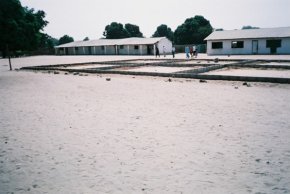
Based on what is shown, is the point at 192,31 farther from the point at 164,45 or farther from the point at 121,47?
the point at 121,47

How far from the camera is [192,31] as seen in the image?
67.4 metres

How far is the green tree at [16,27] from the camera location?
49.3m

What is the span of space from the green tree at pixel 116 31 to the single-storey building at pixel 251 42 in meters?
46.7

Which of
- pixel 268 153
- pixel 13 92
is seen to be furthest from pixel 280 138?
pixel 13 92

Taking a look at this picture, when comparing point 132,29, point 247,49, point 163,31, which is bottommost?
point 247,49

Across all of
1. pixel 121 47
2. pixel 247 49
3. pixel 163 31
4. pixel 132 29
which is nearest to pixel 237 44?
pixel 247 49

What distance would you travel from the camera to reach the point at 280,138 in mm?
5613

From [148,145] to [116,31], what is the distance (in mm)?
84070

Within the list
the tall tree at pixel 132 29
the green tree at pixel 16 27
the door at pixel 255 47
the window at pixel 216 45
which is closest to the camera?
the door at pixel 255 47

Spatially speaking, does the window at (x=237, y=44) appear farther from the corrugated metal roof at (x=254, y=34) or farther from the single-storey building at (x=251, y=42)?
the corrugated metal roof at (x=254, y=34)

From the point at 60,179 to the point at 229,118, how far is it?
15.3 feet

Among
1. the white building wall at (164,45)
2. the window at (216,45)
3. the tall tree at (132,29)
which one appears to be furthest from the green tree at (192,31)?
the tall tree at (132,29)

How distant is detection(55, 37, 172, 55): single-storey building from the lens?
54.5 metres

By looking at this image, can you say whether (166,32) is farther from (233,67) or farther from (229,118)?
(229,118)
